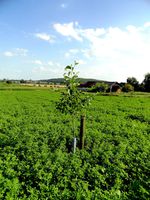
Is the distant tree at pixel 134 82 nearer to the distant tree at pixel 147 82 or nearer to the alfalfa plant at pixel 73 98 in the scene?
the distant tree at pixel 147 82

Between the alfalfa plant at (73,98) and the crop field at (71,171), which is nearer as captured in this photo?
the crop field at (71,171)

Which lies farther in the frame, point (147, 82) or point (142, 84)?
point (142, 84)

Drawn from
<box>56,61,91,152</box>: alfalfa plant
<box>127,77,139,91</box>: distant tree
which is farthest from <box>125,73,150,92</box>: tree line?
<box>56,61,91,152</box>: alfalfa plant

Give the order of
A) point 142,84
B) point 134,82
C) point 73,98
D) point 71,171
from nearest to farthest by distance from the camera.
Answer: point 71,171
point 73,98
point 142,84
point 134,82

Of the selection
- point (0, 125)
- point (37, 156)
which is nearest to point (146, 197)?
point (37, 156)

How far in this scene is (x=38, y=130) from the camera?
1117 centimetres

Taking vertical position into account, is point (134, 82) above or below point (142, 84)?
above

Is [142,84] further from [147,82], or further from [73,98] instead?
[73,98]

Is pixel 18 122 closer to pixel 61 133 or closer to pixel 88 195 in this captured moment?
pixel 61 133

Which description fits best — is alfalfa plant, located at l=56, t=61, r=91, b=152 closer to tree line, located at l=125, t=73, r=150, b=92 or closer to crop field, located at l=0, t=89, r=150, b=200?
crop field, located at l=0, t=89, r=150, b=200

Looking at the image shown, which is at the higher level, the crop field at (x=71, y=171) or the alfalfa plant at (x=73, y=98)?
the alfalfa plant at (x=73, y=98)

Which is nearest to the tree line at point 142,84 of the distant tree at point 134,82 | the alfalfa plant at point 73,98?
the distant tree at point 134,82

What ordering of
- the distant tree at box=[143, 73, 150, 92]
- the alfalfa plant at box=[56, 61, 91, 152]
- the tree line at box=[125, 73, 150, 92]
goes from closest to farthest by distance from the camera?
the alfalfa plant at box=[56, 61, 91, 152] → the distant tree at box=[143, 73, 150, 92] → the tree line at box=[125, 73, 150, 92]

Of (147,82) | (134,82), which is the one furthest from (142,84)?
(134,82)
